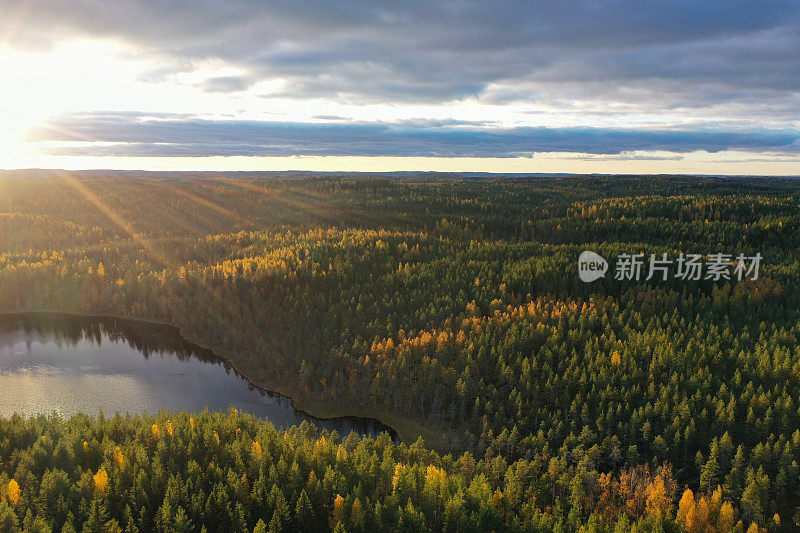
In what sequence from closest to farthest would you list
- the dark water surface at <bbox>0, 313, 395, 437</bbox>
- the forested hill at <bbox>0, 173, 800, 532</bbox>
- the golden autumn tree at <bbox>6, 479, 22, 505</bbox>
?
the golden autumn tree at <bbox>6, 479, 22, 505</bbox> → the forested hill at <bbox>0, 173, 800, 532</bbox> → the dark water surface at <bbox>0, 313, 395, 437</bbox>

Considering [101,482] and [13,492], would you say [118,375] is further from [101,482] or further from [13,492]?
[101,482]

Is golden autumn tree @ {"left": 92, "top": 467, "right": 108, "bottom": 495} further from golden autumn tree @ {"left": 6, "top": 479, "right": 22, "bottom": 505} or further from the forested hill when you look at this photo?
golden autumn tree @ {"left": 6, "top": 479, "right": 22, "bottom": 505}

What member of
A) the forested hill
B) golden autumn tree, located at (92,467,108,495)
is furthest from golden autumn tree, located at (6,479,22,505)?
golden autumn tree, located at (92,467,108,495)

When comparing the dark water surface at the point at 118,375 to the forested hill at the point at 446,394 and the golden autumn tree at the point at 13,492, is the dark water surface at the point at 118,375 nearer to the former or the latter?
Answer: the forested hill at the point at 446,394

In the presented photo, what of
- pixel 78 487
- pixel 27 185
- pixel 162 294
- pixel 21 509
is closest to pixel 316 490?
pixel 78 487

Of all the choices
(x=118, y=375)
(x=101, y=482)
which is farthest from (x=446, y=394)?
(x=118, y=375)

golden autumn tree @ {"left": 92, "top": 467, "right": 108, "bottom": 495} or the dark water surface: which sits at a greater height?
golden autumn tree @ {"left": 92, "top": 467, "right": 108, "bottom": 495}
